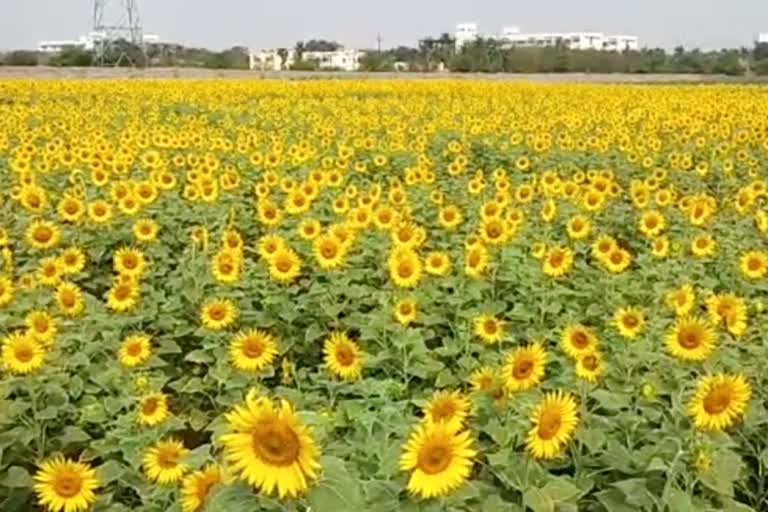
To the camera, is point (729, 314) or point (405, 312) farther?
point (405, 312)

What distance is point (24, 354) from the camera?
2.95 metres

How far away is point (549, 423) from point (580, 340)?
690mm

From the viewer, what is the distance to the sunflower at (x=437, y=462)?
162cm

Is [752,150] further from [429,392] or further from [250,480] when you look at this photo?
[250,480]

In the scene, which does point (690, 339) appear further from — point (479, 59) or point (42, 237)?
point (479, 59)

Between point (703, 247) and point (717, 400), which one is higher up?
point (717, 400)

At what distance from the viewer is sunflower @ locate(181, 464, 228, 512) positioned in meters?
1.78

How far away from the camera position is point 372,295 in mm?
3859

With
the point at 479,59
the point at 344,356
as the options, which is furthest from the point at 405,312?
the point at 479,59

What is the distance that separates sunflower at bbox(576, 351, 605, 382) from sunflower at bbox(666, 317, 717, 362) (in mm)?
196

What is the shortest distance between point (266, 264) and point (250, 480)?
108 inches

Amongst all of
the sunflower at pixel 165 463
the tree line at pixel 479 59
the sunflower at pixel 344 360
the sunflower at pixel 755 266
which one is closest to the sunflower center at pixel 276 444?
the sunflower at pixel 165 463

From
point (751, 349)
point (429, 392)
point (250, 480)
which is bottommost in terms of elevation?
point (429, 392)

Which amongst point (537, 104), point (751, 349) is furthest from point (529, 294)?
point (537, 104)
